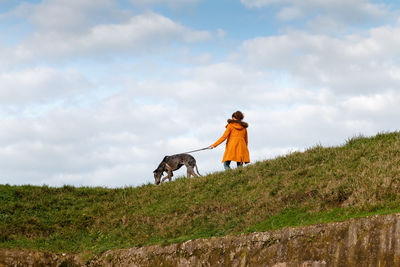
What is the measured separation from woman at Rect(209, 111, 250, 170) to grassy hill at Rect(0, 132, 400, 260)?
113 cm

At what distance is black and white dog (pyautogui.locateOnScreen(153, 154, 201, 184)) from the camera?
82.8ft

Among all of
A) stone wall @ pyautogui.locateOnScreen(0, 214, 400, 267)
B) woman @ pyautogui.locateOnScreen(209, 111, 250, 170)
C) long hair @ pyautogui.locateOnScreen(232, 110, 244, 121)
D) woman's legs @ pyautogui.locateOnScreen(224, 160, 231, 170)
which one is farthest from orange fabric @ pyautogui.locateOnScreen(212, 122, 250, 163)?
stone wall @ pyautogui.locateOnScreen(0, 214, 400, 267)

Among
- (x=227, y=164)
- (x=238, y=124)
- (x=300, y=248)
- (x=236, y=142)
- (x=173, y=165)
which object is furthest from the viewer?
(x=173, y=165)

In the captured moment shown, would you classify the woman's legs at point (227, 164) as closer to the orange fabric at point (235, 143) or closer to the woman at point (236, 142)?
the woman at point (236, 142)

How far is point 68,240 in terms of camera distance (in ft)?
62.4

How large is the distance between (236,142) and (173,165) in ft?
15.2

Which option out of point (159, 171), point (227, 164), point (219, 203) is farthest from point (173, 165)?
point (219, 203)

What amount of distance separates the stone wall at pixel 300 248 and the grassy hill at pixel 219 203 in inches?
31.8

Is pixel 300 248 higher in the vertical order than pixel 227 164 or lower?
lower

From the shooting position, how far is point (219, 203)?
18.1 metres

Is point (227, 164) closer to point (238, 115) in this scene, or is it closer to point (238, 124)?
point (238, 124)

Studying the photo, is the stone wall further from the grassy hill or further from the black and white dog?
the black and white dog

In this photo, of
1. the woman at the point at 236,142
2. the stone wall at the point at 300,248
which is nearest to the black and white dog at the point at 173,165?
the woman at the point at 236,142

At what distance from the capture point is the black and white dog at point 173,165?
2525 centimetres
